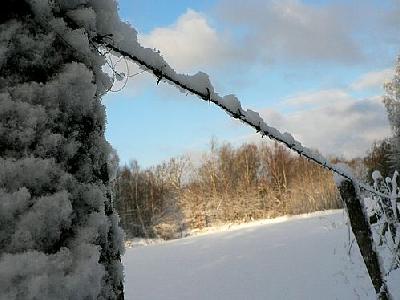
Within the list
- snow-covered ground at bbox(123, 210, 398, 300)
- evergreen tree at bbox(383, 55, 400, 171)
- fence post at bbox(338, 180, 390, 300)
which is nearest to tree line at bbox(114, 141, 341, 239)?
evergreen tree at bbox(383, 55, 400, 171)

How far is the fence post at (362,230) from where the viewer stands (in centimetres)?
258

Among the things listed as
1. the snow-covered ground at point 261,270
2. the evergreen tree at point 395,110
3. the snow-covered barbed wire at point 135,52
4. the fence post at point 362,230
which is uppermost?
the evergreen tree at point 395,110

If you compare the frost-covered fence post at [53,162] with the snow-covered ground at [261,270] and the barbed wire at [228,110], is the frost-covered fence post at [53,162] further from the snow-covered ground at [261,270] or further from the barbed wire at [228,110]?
the snow-covered ground at [261,270]

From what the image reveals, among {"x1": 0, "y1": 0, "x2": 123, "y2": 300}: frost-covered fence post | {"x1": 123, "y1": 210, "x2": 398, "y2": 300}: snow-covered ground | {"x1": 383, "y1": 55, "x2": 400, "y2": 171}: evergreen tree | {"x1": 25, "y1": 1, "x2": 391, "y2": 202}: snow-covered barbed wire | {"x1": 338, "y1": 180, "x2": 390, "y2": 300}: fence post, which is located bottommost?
{"x1": 123, "y1": 210, "x2": 398, "y2": 300}: snow-covered ground

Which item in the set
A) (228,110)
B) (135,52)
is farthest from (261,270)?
(135,52)

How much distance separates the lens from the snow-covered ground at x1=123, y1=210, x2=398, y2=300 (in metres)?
6.66

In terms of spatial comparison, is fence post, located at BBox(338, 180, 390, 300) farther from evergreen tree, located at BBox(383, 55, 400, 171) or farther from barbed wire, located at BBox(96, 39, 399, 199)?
evergreen tree, located at BBox(383, 55, 400, 171)

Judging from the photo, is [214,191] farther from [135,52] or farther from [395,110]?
[135,52]

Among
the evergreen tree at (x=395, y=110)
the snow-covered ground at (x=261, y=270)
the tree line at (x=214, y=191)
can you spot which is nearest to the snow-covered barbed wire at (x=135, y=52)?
the snow-covered ground at (x=261, y=270)

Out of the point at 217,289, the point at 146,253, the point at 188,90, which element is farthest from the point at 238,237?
the point at 188,90

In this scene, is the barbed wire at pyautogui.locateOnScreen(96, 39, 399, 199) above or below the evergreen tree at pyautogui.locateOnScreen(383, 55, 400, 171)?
below

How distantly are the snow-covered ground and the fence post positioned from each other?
10.7 feet

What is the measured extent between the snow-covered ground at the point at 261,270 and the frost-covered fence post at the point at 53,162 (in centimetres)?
571

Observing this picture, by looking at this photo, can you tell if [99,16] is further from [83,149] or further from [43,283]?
[43,283]
